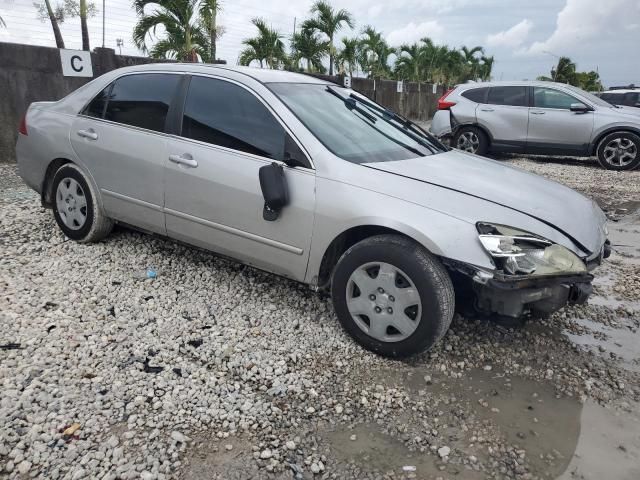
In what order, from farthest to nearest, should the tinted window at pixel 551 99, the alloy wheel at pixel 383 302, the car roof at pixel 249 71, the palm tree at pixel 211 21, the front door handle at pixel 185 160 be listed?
the palm tree at pixel 211 21
the tinted window at pixel 551 99
the car roof at pixel 249 71
the front door handle at pixel 185 160
the alloy wheel at pixel 383 302

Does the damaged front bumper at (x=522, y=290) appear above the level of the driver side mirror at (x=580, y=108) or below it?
below

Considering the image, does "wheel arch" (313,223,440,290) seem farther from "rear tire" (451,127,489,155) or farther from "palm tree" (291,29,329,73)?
"palm tree" (291,29,329,73)

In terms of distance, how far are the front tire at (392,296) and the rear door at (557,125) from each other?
8.49 m

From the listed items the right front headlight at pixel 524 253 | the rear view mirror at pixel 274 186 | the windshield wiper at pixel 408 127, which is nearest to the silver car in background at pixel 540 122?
the windshield wiper at pixel 408 127

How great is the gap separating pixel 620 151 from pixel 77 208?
9548 millimetres

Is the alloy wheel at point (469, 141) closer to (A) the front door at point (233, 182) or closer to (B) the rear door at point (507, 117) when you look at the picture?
(B) the rear door at point (507, 117)

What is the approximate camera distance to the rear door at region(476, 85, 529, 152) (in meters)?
10.4

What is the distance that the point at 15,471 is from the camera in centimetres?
218

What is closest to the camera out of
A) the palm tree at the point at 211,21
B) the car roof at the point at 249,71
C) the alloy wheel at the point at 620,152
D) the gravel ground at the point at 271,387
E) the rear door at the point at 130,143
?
the gravel ground at the point at 271,387

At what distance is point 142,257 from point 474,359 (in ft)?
9.23

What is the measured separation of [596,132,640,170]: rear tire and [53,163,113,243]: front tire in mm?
9156

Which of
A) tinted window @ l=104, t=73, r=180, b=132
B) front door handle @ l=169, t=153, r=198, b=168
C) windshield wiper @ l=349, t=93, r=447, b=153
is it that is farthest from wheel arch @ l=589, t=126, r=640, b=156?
front door handle @ l=169, t=153, r=198, b=168

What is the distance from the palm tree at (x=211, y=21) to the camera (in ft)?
49.9

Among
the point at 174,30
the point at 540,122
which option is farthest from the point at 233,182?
the point at 174,30
